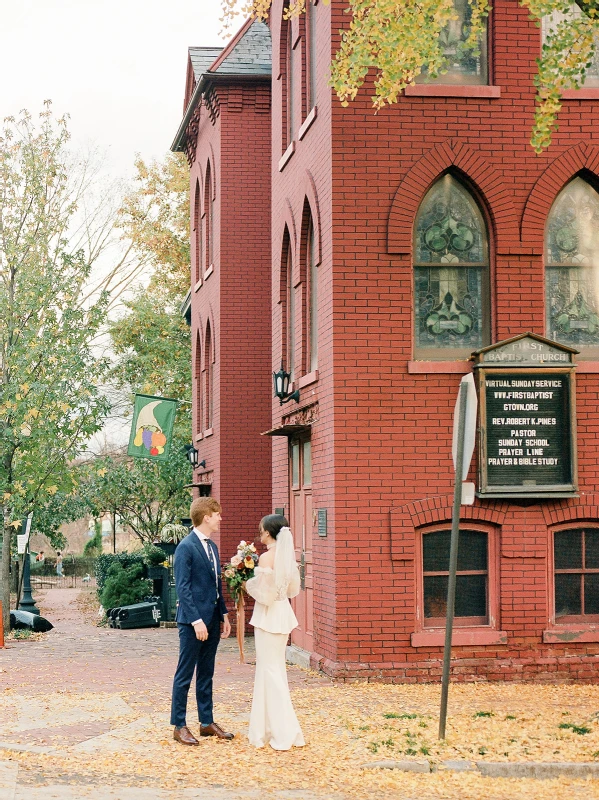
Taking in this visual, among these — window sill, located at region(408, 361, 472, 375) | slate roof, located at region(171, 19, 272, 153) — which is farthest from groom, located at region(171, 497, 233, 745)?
slate roof, located at region(171, 19, 272, 153)

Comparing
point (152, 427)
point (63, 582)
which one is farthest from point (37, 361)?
point (63, 582)

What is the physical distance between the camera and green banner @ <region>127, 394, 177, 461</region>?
24.8 meters

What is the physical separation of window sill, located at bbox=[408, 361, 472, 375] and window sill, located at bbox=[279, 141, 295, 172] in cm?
445

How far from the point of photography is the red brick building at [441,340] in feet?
45.9

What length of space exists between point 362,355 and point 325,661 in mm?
3556

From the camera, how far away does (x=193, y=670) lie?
979cm

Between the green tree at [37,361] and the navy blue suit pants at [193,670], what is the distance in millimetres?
12702

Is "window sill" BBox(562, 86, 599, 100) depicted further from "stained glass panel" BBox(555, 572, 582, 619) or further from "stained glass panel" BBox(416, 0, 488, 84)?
"stained glass panel" BBox(555, 572, 582, 619)

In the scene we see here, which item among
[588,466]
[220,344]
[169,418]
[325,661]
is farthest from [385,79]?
[169,418]

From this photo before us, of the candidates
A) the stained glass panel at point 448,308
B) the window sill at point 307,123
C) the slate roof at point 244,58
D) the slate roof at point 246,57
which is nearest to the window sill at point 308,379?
the stained glass panel at point 448,308

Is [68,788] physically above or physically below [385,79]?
below

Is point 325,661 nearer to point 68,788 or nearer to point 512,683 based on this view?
point 512,683

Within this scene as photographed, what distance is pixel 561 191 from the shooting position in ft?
48.6

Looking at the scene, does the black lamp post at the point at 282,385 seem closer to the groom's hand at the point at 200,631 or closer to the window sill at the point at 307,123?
the window sill at the point at 307,123
